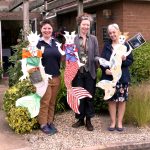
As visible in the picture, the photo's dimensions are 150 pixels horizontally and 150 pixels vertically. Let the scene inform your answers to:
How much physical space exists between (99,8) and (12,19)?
140 inches

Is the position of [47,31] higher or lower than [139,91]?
higher

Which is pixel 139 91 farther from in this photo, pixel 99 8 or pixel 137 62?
pixel 99 8

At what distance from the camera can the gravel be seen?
5.92m

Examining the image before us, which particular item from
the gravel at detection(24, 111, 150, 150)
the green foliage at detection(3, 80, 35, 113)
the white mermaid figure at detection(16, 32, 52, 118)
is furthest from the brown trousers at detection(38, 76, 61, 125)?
the green foliage at detection(3, 80, 35, 113)

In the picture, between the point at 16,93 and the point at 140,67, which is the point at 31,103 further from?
the point at 140,67

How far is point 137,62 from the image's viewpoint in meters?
8.79

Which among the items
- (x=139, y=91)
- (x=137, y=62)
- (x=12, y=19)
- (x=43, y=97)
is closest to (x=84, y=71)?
(x=43, y=97)

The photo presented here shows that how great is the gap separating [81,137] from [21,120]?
102 cm

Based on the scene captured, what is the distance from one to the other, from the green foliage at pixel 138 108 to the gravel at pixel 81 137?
125mm

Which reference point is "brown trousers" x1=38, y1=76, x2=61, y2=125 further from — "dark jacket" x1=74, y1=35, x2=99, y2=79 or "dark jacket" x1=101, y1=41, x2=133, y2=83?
"dark jacket" x1=101, y1=41, x2=133, y2=83

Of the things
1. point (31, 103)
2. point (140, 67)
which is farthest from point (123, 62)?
point (140, 67)

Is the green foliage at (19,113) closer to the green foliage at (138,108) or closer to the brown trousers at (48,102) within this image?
the brown trousers at (48,102)

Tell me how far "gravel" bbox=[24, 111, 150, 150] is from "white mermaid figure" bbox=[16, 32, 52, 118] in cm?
44

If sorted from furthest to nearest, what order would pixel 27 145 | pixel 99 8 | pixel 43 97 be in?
1. pixel 99 8
2. pixel 43 97
3. pixel 27 145
